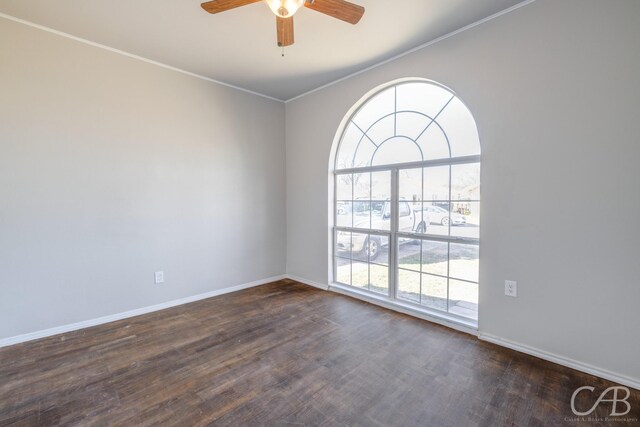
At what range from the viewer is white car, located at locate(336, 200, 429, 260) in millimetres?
3100

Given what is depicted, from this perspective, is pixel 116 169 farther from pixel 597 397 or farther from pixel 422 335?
pixel 597 397

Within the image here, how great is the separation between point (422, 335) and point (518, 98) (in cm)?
215

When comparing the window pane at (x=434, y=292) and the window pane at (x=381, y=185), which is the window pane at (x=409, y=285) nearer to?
the window pane at (x=434, y=292)

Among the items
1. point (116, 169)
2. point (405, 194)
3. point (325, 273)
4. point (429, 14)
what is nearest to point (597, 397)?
point (405, 194)

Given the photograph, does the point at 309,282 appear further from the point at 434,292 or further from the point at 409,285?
the point at 434,292

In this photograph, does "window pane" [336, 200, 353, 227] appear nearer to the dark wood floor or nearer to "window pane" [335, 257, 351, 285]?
"window pane" [335, 257, 351, 285]

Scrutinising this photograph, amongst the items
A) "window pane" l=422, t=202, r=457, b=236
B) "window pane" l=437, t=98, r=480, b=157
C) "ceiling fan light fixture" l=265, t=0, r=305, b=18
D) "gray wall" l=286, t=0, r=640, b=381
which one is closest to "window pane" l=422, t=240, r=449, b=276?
"window pane" l=422, t=202, r=457, b=236

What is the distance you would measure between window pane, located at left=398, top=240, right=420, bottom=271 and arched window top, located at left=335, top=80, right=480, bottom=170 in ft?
3.03

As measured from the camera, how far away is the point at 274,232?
4.27 metres

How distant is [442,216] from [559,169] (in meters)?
0.98

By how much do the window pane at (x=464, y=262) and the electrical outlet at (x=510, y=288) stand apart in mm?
277

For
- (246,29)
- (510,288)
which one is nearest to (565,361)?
(510,288)

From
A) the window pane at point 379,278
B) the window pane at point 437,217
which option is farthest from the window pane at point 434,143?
the window pane at point 379,278

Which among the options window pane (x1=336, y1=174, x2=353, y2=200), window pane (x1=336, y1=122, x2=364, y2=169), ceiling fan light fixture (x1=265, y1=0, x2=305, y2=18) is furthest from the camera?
window pane (x1=336, y1=174, x2=353, y2=200)
